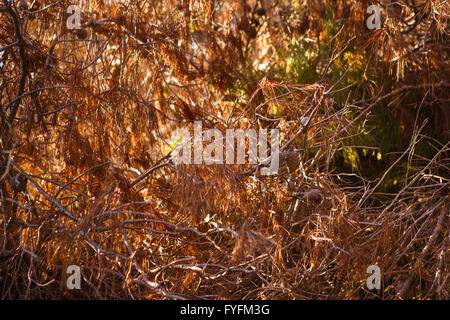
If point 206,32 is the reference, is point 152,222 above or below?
below

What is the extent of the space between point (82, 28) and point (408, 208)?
1.77 m

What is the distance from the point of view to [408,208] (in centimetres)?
218

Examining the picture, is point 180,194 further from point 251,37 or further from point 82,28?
point 251,37

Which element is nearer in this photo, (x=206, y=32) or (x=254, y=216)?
(x=254, y=216)

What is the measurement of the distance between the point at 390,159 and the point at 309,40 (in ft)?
3.04

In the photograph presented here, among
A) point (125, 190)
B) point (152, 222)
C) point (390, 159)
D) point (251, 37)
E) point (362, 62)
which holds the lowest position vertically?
point (152, 222)

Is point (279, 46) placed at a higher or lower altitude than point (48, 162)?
higher

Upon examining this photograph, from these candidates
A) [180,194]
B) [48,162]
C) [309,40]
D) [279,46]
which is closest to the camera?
[180,194]

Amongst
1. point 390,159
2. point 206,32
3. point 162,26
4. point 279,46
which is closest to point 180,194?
point 162,26

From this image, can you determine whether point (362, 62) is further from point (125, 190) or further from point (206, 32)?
point (125, 190)

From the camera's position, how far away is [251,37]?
3.51m

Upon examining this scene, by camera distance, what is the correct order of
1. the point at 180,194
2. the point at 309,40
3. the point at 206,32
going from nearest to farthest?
the point at 180,194 < the point at 206,32 < the point at 309,40
